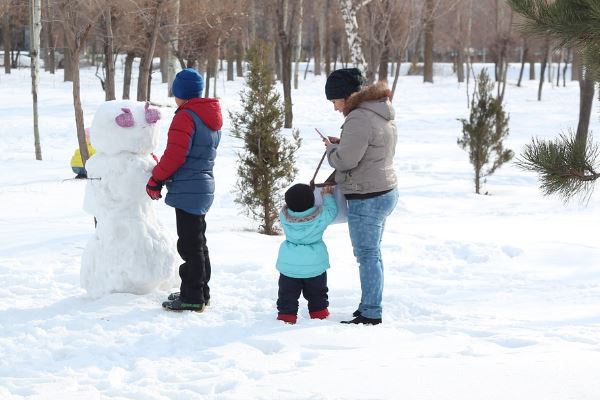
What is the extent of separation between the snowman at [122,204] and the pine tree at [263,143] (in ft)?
10.1

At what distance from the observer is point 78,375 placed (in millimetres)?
3691

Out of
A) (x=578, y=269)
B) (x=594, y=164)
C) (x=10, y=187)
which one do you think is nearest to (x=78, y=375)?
(x=594, y=164)

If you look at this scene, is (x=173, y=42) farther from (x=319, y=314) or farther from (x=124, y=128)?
(x=319, y=314)

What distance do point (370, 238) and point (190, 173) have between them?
120cm

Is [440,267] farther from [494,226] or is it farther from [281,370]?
[281,370]

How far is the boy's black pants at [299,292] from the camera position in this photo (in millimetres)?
4594

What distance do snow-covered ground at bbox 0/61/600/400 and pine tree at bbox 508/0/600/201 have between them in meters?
0.94

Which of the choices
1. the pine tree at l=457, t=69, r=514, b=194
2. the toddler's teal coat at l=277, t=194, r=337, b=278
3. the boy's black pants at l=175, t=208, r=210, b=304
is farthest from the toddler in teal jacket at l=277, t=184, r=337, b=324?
the pine tree at l=457, t=69, r=514, b=194

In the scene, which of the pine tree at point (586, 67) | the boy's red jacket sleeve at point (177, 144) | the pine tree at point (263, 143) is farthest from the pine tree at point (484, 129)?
the boy's red jacket sleeve at point (177, 144)

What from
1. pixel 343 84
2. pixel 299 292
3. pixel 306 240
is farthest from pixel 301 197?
pixel 343 84

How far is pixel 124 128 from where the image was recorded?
484 cm

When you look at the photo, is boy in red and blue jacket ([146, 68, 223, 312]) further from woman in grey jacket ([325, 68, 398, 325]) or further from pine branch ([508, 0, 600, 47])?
pine branch ([508, 0, 600, 47])

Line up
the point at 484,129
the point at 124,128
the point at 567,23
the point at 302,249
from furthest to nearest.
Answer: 1. the point at 484,129
2. the point at 124,128
3. the point at 302,249
4. the point at 567,23

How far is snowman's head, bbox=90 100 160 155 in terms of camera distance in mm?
4848
